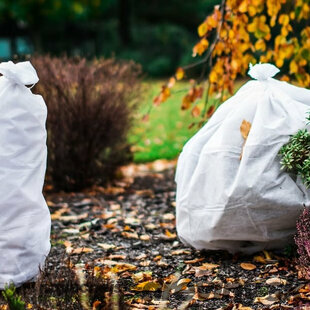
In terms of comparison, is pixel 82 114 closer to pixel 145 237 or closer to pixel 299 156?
pixel 145 237

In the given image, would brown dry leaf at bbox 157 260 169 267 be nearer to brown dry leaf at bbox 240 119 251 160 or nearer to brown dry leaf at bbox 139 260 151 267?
brown dry leaf at bbox 139 260 151 267

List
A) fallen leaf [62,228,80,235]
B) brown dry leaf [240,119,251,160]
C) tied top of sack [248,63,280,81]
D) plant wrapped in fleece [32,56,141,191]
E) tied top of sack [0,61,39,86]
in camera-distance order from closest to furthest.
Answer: tied top of sack [0,61,39,86], brown dry leaf [240,119,251,160], tied top of sack [248,63,280,81], fallen leaf [62,228,80,235], plant wrapped in fleece [32,56,141,191]

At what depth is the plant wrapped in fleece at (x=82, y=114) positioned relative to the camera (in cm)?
548

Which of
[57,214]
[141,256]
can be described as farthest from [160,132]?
[141,256]

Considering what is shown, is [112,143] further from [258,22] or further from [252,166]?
[252,166]

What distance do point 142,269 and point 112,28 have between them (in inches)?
868

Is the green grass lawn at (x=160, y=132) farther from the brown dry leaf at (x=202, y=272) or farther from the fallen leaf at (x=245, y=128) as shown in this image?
the brown dry leaf at (x=202, y=272)

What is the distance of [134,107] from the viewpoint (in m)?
6.14

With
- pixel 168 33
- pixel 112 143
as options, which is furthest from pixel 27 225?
pixel 168 33

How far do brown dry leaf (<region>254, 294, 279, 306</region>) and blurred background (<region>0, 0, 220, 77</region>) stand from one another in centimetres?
1769

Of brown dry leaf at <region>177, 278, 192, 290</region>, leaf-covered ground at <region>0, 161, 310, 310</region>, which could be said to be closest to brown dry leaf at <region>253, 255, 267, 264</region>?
leaf-covered ground at <region>0, 161, 310, 310</region>

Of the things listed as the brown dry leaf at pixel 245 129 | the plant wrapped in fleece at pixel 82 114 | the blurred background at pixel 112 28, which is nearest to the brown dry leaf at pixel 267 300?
the brown dry leaf at pixel 245 129

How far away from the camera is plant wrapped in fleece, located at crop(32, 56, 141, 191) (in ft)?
18.0

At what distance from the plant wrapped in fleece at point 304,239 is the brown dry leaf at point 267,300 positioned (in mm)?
222
